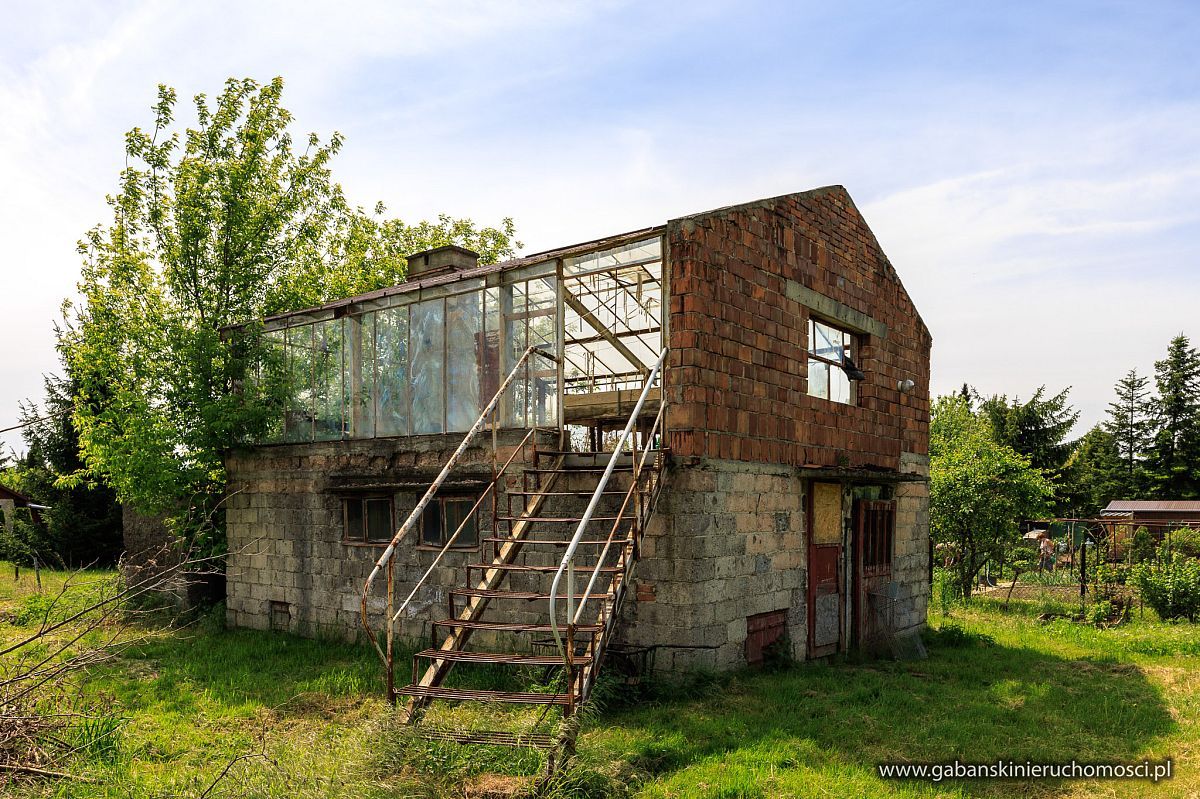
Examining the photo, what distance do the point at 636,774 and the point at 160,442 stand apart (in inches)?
408

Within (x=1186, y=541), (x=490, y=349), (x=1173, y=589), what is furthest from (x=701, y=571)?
(x=1186, y=541)

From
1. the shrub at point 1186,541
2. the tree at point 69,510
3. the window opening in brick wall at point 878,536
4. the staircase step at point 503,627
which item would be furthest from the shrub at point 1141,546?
the tree at point 69,510

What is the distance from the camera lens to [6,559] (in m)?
27.7

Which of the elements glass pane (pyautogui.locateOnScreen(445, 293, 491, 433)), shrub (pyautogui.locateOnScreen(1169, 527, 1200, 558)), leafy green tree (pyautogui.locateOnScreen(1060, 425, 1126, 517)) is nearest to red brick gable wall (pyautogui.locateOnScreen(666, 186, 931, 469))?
glass pane (pyautogui.locateOnScreen(445, 293, 491, 433))

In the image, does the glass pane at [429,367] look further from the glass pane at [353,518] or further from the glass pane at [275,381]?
the glass pane at [275,381]

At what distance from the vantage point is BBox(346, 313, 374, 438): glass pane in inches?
478

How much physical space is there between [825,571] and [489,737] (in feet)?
20.2

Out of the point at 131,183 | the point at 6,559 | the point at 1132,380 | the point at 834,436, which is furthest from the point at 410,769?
the point at 1132,380

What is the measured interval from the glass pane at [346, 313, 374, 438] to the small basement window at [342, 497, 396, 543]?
3.14ft

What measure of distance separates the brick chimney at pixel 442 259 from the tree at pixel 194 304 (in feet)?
9.19

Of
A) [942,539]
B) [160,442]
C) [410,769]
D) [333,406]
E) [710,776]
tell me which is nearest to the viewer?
[410,769]

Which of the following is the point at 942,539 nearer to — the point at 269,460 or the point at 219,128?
the point at 269,460

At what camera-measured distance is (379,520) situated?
1167cm

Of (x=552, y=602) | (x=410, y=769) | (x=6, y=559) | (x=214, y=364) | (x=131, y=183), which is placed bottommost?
(x=6, y=559)
